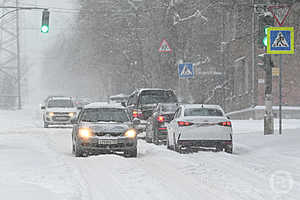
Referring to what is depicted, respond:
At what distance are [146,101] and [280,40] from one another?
775cm

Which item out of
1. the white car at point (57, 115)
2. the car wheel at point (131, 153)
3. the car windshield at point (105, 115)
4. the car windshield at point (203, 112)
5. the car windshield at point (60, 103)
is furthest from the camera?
the car windshield at point (60, 103)

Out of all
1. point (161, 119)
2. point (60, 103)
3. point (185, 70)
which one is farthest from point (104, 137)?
point (60, 103)

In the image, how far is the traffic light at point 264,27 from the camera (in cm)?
2166

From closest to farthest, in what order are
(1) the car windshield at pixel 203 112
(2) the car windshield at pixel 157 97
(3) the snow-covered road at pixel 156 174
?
(3) the snow-covered road at pixel 156 174 < (1) the car windshield at pixel 203 112 < (2) the car windshield at pixel 157 97

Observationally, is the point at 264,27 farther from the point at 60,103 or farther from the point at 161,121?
the point at 60,103

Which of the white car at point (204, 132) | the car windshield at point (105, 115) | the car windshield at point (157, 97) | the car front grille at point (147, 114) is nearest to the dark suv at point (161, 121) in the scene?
the car front grille at point (147, 114)

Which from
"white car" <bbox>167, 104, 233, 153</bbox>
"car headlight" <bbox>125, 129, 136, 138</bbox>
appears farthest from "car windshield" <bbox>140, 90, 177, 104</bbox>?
"car headlight" <bbox>125, 129, 136, 138</bbox>

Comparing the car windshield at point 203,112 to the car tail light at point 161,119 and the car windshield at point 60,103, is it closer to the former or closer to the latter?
the car tail light at point 161,119

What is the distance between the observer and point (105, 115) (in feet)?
62.6

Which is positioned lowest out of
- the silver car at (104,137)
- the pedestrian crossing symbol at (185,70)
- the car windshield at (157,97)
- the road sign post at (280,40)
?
the silver car at (104,137)

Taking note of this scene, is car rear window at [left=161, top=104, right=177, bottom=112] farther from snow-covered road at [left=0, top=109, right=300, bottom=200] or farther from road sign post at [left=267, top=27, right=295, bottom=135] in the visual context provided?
road sign post at [left=267, top=27, right=295, bottom=135]

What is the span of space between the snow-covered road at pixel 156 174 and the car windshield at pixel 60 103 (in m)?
16.8

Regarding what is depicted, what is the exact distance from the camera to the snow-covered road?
10844 mm

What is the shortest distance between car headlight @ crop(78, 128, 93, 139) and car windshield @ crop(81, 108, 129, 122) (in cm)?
79
